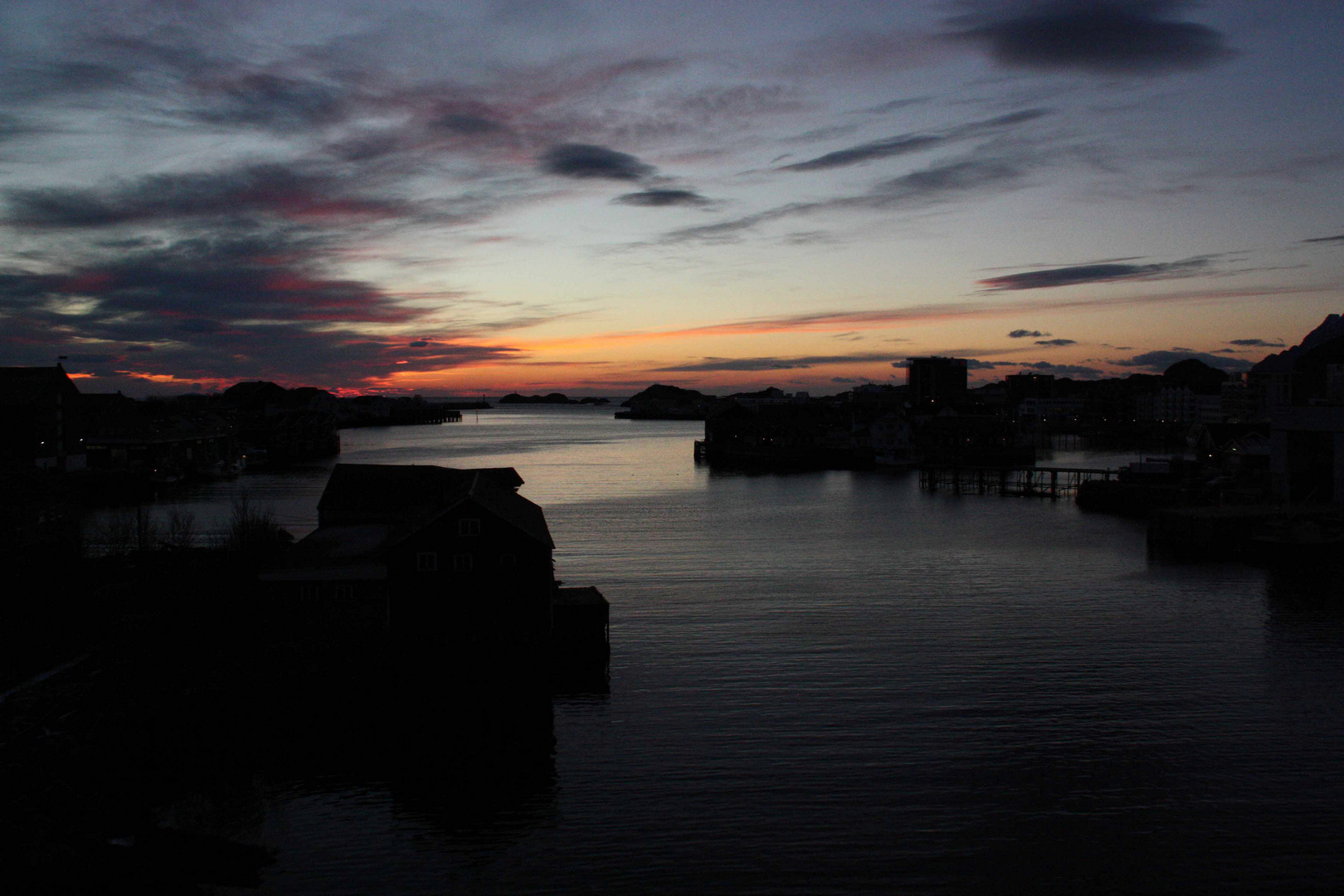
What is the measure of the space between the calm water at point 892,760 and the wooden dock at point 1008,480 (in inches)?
1110

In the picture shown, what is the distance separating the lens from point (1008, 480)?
66375 millimetres

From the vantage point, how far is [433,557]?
1786cm

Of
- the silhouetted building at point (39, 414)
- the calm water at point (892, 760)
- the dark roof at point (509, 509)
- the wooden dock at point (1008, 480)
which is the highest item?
the silhouetted building at point (39, 414)

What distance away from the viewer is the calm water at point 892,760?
11750 millimetres

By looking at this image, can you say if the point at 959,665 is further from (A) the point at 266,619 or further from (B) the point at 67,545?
(B) the point at 67,545

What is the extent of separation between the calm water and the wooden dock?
2819 cm

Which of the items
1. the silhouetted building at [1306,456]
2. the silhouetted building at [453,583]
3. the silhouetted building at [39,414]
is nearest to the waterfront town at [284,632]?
the silhouetted building at [453,583]

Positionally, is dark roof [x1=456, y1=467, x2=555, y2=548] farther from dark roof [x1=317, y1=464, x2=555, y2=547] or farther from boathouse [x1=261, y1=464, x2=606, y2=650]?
dark roof [x1=317, y1=464, x2=555, y2=547]

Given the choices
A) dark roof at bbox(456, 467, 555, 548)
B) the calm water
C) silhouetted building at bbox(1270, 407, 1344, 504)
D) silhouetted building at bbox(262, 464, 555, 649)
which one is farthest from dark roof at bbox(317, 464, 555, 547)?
silhouetted building at bbox(1270, 407, 1344, 504)

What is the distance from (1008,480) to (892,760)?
55878 millimetres

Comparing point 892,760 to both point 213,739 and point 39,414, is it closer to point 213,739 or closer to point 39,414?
point 213,739

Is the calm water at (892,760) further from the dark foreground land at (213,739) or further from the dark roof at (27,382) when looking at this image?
the dark roof at (27,382)

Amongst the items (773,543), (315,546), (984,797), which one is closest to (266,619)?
(315,546)

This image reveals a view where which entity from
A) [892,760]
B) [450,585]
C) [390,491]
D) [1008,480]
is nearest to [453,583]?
[450,585]
